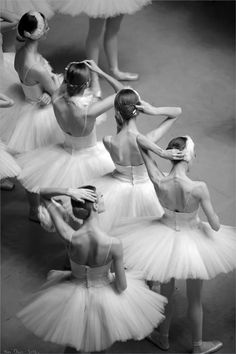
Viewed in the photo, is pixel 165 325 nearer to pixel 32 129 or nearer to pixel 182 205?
pixel 182 205

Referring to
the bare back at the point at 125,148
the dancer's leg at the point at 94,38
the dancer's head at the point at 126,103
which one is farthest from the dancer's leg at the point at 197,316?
the dancer's leg at the point at 94,38

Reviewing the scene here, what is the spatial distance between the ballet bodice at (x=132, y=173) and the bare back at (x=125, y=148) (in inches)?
0.9

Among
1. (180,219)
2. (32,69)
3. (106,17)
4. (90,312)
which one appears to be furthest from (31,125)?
(90,312)

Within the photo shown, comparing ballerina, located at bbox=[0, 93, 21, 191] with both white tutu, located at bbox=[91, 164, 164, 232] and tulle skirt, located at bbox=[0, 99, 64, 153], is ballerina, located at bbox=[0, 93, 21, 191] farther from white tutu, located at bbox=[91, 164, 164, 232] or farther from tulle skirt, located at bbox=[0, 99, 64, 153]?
white tutu, located at bbox=[91, 164, 164, 232]

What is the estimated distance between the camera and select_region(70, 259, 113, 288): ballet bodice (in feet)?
10.5

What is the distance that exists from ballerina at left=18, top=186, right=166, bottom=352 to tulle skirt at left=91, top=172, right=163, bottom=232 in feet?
1.86

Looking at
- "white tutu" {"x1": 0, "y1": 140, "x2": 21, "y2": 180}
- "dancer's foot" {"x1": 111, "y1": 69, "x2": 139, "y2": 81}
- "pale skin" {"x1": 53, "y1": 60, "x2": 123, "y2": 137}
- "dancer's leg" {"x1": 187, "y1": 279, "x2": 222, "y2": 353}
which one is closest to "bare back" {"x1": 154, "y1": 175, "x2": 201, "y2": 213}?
"dancer's leg" {"x1": 187, "y1": 279, "x2": 222, "y2": 353}

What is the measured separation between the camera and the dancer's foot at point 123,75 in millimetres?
5828

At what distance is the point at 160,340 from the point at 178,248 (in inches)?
22.9

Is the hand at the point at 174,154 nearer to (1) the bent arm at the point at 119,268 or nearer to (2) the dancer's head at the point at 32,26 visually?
(1) the bent arm at the point at 119,268

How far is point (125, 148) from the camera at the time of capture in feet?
12.3

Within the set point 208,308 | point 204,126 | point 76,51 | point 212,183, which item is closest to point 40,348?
point 208,308

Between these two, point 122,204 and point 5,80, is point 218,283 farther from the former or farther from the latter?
point 5,80

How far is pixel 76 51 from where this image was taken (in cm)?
629
